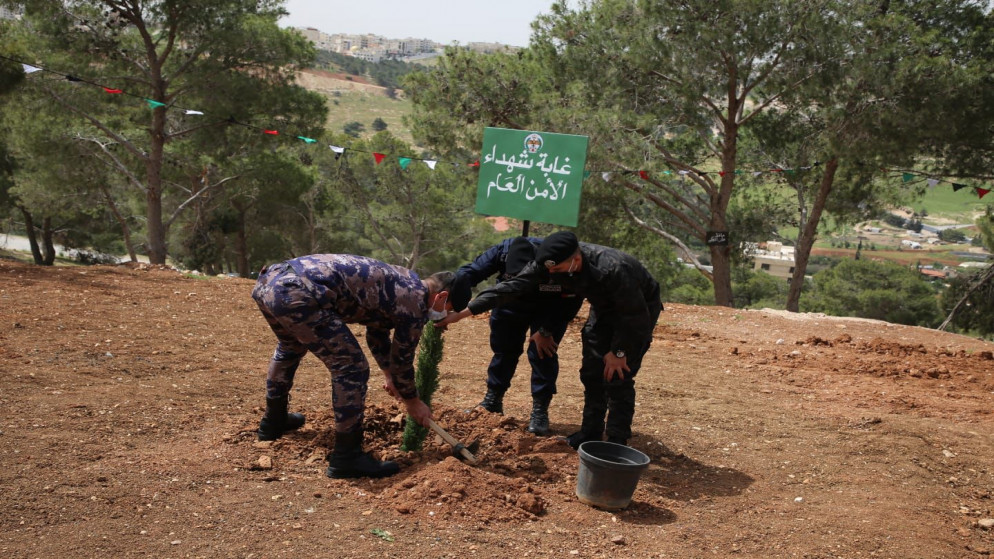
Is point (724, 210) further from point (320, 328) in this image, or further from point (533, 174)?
point (320, 328)

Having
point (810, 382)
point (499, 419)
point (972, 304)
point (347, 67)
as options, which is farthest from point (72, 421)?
point (347, 67)

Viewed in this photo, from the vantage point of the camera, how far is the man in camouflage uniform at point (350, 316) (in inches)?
153

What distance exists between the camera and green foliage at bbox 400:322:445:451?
14.8 feet

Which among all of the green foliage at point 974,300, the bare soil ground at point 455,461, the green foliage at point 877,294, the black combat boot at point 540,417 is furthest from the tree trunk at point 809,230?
the black combat boot at point 540,417

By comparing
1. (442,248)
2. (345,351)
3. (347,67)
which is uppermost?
(347,67)

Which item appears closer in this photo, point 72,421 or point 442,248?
point 72,421

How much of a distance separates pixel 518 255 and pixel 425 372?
92 cm

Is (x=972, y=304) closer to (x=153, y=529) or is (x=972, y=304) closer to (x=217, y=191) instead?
(x=153, y=529)

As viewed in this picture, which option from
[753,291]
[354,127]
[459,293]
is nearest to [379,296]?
[459,293]

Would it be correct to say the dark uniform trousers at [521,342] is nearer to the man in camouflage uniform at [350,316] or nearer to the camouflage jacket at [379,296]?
the man in camouflage uniform at [350,316]

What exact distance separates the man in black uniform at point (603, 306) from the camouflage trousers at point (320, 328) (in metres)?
0.61

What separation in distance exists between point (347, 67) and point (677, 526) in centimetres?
14060

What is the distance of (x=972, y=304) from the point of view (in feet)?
53.4

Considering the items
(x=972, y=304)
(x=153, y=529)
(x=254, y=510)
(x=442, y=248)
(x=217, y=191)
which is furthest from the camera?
(x=442, y=248)
